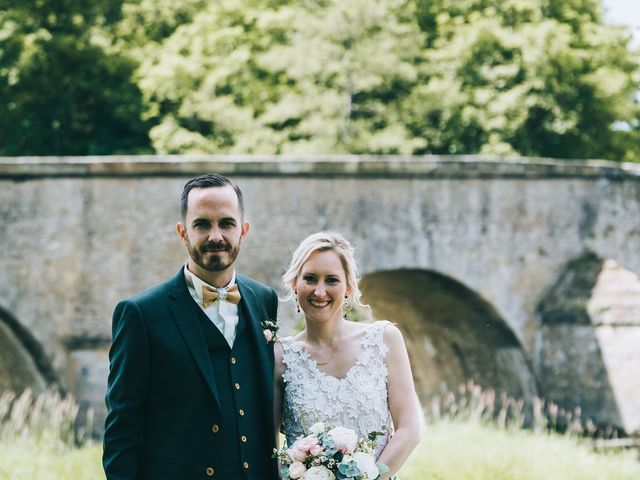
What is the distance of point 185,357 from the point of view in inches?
128

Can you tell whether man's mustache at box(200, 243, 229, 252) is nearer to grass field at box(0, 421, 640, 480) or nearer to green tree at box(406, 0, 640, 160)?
grass field at box(0, 421, 640, 480)

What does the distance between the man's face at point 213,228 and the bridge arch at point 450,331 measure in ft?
27.8

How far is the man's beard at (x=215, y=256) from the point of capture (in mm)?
3242

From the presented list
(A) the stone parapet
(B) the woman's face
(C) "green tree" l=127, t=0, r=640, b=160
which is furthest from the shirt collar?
(C) "green tree" l=127, t=0, r=640, b=160

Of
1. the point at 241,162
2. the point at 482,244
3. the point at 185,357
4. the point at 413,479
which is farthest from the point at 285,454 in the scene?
the point at 482,244

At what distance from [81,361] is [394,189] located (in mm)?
3865

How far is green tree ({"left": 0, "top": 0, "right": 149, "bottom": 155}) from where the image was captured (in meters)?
18.0

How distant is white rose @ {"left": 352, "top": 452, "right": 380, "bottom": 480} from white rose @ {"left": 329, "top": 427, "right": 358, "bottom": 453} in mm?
31

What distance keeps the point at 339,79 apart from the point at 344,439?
15.8 metres

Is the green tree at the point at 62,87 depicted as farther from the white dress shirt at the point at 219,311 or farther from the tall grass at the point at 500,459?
the white dress shirt at the point at 219,311

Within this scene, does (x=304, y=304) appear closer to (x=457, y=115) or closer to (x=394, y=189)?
(x=394, y=189)

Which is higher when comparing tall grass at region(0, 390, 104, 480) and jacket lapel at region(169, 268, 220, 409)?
jacket lapel at region(169, 268, 220, 409)

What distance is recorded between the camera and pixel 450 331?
12.8 meters

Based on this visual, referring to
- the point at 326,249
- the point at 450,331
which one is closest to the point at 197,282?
the point at 326,249
